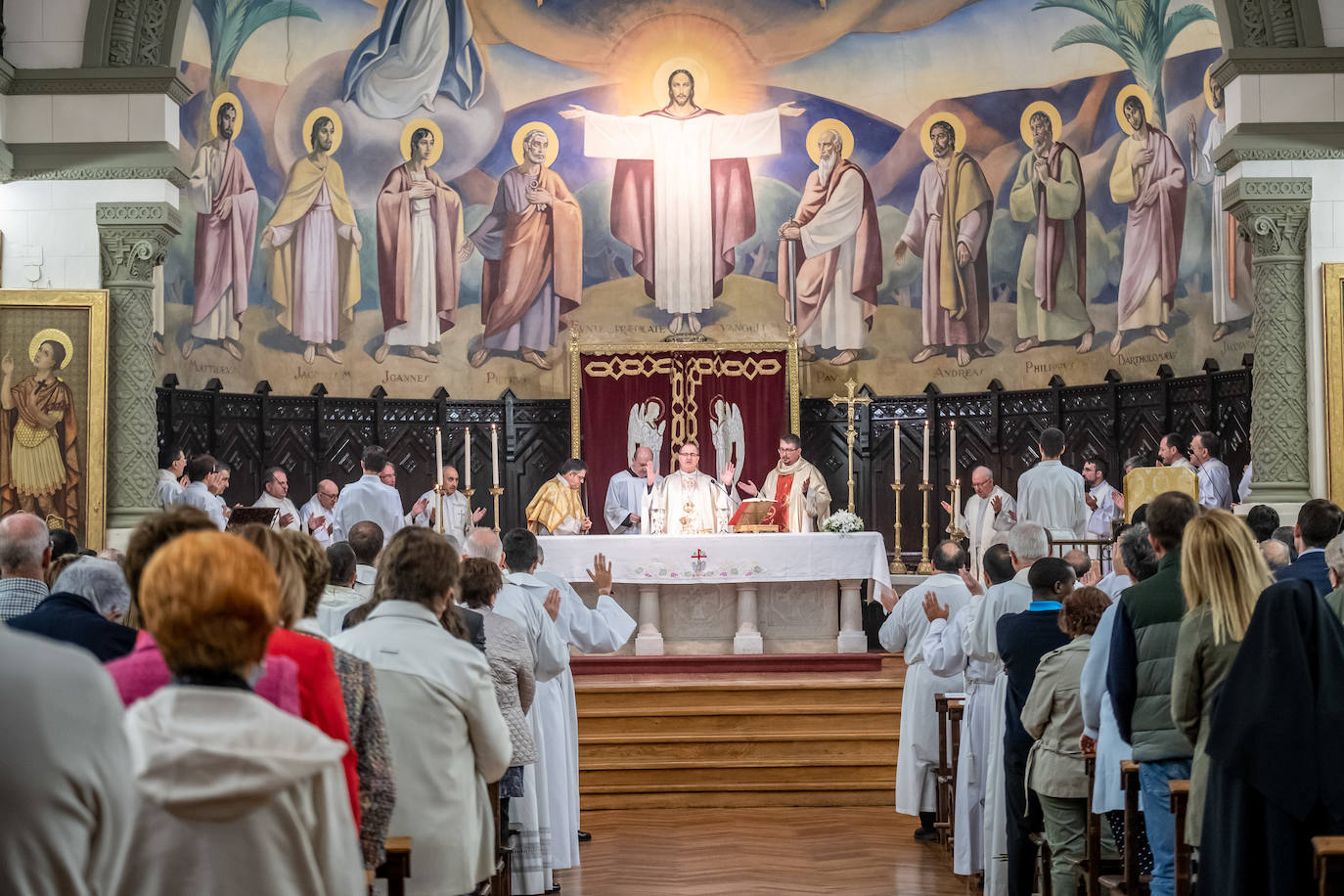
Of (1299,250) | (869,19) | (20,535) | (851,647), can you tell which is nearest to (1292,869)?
(20,535)

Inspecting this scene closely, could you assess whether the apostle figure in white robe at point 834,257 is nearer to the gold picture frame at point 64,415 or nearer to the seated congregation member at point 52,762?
the gold picture frame at point 64,415

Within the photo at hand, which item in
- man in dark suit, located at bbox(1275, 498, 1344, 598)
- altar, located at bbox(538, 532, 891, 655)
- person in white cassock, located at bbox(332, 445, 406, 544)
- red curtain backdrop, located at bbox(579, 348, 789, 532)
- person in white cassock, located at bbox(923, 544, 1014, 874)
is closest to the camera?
man in dark suit, located at bbox(1275, 498, 1344, 598)

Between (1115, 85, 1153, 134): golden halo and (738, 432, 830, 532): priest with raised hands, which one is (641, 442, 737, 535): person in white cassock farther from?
(1115, 85, 1153, 134): golden halo

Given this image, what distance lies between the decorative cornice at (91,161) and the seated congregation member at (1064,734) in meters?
7.51

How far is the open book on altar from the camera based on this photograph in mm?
13008

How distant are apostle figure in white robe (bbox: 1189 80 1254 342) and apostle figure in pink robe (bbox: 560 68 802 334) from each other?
15.8 feet

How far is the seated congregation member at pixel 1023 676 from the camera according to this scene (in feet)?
20.6

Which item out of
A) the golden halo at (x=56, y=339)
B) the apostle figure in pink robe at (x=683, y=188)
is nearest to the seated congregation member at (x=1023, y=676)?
the golden halo at (x=56, y=339)

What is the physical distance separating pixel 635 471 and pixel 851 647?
130 inches

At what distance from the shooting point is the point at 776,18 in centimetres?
1678

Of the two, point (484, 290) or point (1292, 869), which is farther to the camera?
point (484, 290)

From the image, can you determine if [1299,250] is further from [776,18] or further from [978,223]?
[776,18]

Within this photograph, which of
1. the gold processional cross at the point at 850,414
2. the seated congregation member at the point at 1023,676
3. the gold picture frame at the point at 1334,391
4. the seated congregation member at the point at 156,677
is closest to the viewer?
the seated congregation member at the point at 156,677

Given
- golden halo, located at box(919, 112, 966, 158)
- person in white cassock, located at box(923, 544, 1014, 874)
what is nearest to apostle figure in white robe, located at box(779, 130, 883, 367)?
golden halo, located at box(919, 112, 966, 158)
